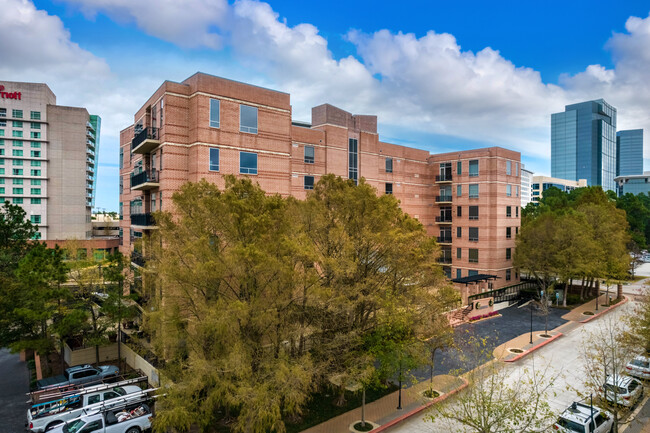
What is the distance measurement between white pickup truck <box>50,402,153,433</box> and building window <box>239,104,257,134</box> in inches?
697

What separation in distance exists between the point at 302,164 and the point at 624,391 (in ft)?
96.9

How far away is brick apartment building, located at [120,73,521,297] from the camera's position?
85.1ft

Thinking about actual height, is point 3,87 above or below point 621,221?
above

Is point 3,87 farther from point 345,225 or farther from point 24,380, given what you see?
point 345,225

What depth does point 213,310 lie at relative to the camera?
13836mm

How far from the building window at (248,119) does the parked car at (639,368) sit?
26297mm

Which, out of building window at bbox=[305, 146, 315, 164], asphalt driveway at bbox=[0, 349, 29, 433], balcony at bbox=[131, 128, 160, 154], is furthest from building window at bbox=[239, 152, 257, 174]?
asphalt driveway at bbox=[0, 349, 29, 433]

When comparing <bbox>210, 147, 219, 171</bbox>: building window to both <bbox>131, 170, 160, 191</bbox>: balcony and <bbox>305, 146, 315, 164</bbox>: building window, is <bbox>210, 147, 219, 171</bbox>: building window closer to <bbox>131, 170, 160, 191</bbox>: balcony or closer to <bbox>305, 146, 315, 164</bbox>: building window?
<bbox>131, 170, 160, 191</bbox>: balcony

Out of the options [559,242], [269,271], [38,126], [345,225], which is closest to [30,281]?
[269,271]

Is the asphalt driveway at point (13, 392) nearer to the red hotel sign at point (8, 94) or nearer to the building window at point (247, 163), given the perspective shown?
the building window at point (247, 163)

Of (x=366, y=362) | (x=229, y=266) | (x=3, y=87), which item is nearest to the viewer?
(x=229, y=266)

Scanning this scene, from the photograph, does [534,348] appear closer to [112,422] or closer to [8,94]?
[112,422]

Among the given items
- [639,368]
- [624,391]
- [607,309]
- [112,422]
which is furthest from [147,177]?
[607,309]

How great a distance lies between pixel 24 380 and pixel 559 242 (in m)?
45.9
